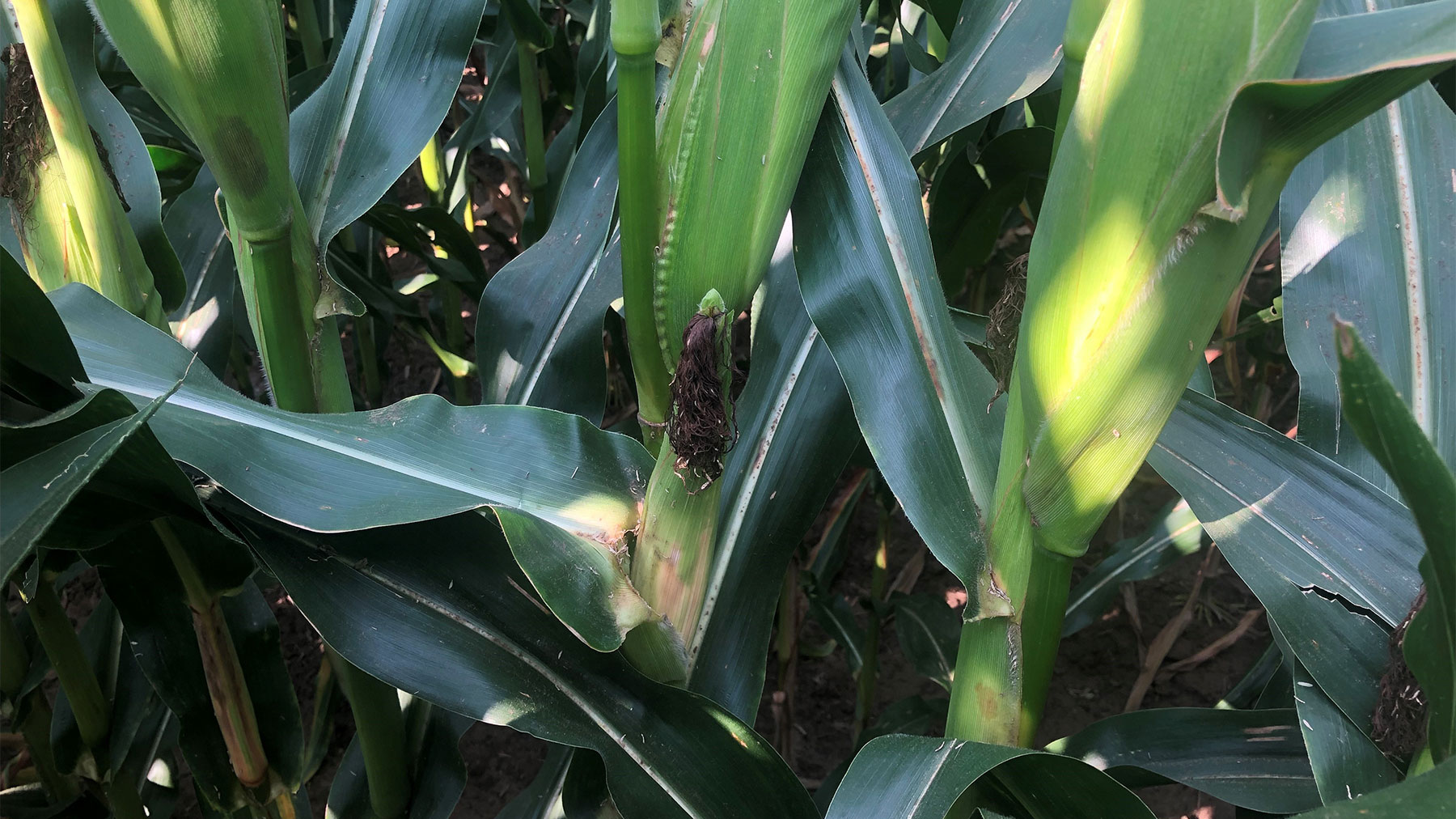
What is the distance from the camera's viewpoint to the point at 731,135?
2.24 ft

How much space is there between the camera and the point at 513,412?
2.64 ft

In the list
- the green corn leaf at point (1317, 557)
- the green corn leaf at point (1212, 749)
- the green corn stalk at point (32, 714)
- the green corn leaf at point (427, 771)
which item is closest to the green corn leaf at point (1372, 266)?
the green corn leaf at point (1317, 557)

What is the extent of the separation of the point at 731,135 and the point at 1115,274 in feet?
0.97

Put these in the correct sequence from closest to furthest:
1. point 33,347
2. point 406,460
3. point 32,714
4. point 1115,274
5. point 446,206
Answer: point 1115,274 < point 33,347 < point 406,460 < point 32,714 < point 446,206

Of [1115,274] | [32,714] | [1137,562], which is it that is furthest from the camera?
[32,714]

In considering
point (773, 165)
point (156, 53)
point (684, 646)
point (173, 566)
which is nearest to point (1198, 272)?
point (773, 165)

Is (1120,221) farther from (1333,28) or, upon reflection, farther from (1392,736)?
(1392,736)

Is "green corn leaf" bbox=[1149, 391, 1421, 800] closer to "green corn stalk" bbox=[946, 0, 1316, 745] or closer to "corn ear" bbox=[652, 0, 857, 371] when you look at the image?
"green corn stalk" bbox=[946, 0, 1316, 745]

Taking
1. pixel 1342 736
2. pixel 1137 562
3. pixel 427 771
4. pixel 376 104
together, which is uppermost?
pixel 376 104

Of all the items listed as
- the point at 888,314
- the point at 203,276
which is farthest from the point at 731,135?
the point at 203,276

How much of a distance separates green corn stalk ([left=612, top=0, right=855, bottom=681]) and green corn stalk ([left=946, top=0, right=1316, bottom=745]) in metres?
0.20

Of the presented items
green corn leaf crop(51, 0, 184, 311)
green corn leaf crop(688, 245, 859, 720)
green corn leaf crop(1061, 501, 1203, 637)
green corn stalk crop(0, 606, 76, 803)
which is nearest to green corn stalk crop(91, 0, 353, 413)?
green corn leaf crop(51, 0, 184, 311)

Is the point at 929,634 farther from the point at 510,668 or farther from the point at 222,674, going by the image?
the point at 222,674

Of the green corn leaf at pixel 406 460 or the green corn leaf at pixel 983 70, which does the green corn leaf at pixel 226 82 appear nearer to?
the green corn leaf at pixel 406 460
